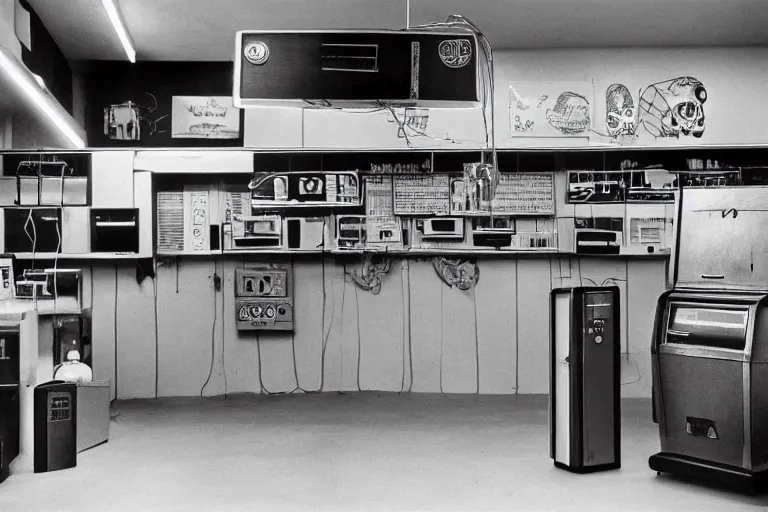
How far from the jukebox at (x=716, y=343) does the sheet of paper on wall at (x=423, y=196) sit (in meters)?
2.66

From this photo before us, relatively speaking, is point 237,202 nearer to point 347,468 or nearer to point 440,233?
point 440,233

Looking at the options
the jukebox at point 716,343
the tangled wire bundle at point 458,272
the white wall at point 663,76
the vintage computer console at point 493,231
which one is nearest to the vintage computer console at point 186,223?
the tangled wire bundle at point 458,272

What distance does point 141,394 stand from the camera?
6191mm

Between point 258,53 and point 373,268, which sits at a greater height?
point 258,53

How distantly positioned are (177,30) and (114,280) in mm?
2203

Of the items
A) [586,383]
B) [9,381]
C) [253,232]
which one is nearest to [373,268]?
[253,232]

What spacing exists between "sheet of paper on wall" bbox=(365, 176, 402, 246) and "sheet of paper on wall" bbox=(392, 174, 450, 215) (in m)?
0.08

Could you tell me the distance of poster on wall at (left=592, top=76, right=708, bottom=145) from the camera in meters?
5.88

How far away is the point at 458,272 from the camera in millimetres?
6297

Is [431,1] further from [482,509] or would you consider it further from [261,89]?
[482,509]

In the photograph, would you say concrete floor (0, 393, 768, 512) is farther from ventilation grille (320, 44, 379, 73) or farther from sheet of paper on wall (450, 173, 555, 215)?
ventilation grille (320, 44, 379, 73)

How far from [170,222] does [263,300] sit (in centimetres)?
104

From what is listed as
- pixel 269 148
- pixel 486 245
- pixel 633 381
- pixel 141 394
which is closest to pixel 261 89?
pixel 269 148

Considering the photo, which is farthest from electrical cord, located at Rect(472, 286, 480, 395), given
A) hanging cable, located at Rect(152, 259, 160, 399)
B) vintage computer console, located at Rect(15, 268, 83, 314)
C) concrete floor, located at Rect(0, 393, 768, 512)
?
vintage computer console, located at Rect(15, 268, 83, 314)
